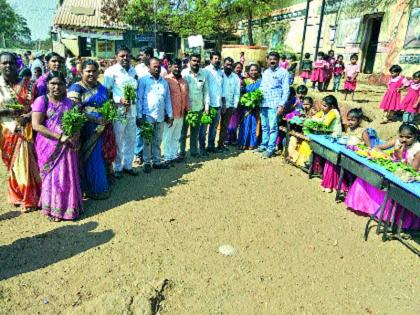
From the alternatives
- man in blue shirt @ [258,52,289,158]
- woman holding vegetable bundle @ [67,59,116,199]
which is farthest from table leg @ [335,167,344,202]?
woman holding vegetable bundle @ [67,59,116,199]

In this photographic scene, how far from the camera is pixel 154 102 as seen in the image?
18.8 ft

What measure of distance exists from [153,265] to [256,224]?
5.26ft

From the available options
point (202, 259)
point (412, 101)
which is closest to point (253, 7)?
point (412, 101)

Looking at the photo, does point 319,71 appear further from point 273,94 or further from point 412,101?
point 273,94

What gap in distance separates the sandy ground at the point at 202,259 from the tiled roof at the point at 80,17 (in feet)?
77.2

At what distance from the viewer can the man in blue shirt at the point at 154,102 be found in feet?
18.5

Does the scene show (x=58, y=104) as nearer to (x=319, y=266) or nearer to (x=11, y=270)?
(x=11, y=270)

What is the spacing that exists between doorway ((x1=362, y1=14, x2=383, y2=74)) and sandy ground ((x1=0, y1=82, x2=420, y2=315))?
11008 millimetres

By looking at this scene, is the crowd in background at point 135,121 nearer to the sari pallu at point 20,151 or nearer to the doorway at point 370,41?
the sari pallu at point 20,151

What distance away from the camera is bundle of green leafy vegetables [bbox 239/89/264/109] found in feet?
23.7

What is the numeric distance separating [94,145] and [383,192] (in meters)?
4.06

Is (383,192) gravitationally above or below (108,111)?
below

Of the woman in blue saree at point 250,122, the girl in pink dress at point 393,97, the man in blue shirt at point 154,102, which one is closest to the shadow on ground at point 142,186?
the man in blue shirt at point 154,102

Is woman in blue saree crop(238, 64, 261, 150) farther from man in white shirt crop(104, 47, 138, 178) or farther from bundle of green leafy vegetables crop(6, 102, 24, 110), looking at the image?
bundle of green leafy vegetables crop(6, 102, 24, 110)
